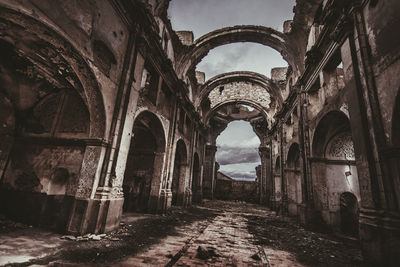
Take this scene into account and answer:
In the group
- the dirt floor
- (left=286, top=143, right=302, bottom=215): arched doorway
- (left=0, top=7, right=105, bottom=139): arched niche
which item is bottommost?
the dirt floor

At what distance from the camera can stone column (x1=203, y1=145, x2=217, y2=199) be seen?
20469mm

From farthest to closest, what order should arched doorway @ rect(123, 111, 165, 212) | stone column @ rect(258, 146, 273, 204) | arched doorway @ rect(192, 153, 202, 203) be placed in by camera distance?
stone column @ rect(258, 146, 273, 204) < arched doorway @ rect(192, 153, 202, 203) < arched doorway @ rect(123, 111, 165, 212)

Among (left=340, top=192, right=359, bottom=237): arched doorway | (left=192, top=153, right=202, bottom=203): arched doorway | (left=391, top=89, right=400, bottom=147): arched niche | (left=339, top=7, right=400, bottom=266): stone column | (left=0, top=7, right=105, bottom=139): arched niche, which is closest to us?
(left=0, top=7, right=105, bottom=139): arched niche

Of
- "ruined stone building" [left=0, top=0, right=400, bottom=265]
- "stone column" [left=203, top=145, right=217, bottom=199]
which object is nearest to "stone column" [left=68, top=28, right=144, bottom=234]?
"ruined stone building" [left=0, top=0, right=400, bottom=265]

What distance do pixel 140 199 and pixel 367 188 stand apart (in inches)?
321

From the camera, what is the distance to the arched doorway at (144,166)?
27.4 ft

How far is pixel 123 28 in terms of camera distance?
217 inches

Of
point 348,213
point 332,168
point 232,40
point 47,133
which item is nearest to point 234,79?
point 232,40

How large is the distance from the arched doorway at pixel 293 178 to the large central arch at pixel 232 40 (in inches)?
205

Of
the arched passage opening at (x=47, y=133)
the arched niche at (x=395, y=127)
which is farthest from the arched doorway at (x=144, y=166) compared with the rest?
the arched niche at (x=395, y=127)

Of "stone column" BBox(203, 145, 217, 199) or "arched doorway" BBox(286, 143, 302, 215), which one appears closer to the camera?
"arched doorway" BBox(286, 143, 302, 215)

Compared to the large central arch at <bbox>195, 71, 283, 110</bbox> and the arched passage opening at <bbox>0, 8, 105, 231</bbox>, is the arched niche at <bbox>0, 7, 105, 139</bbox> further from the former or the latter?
the large central arch at <bbox>195, 71, 283, 110</bbox>

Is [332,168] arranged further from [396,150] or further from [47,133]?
[47,133]

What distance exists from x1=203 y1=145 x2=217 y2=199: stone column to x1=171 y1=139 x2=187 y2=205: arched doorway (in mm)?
9098
